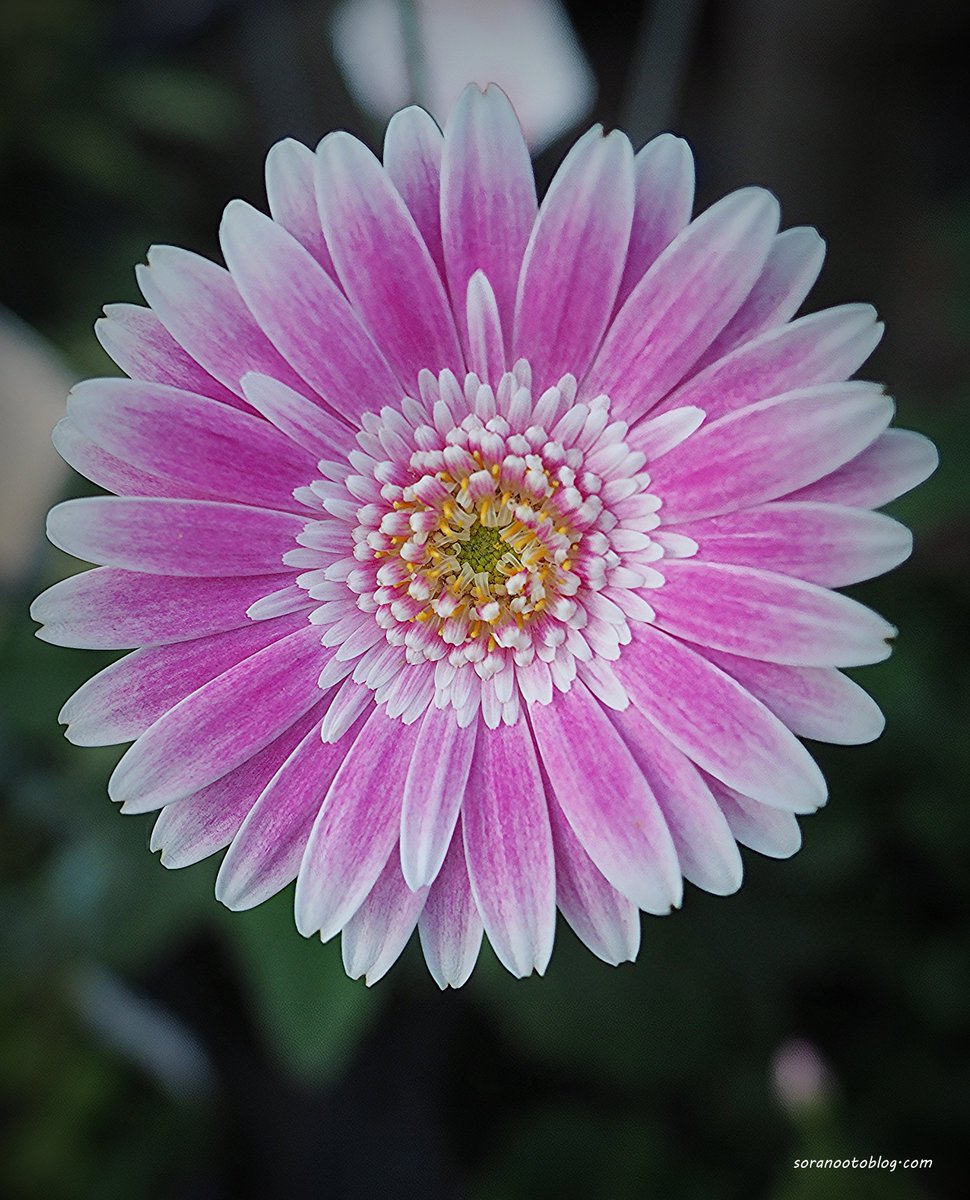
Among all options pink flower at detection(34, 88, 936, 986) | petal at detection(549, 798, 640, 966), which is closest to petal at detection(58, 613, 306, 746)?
pink flower at detection(34, 88, 936, 986)

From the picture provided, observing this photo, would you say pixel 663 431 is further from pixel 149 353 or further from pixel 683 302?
pixel 149 353

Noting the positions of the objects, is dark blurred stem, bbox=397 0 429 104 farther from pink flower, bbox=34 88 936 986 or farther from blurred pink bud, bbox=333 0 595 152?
blurred pink bud, bbox=333 0 595 152

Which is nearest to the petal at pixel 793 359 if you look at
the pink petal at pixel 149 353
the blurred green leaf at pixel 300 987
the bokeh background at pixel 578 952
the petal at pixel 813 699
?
the petal at pixel 813 699

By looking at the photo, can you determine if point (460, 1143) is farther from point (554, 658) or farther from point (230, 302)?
point (230, 302)

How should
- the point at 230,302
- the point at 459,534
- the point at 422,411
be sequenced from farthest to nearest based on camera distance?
the point at 459,534
the point at 422,411
the point at 230,302

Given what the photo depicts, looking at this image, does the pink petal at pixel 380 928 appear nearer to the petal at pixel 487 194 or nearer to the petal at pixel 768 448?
the petal at pixel 768 448

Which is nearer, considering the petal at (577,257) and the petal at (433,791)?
the petal at (577,257)

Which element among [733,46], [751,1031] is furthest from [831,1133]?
[733,46]
